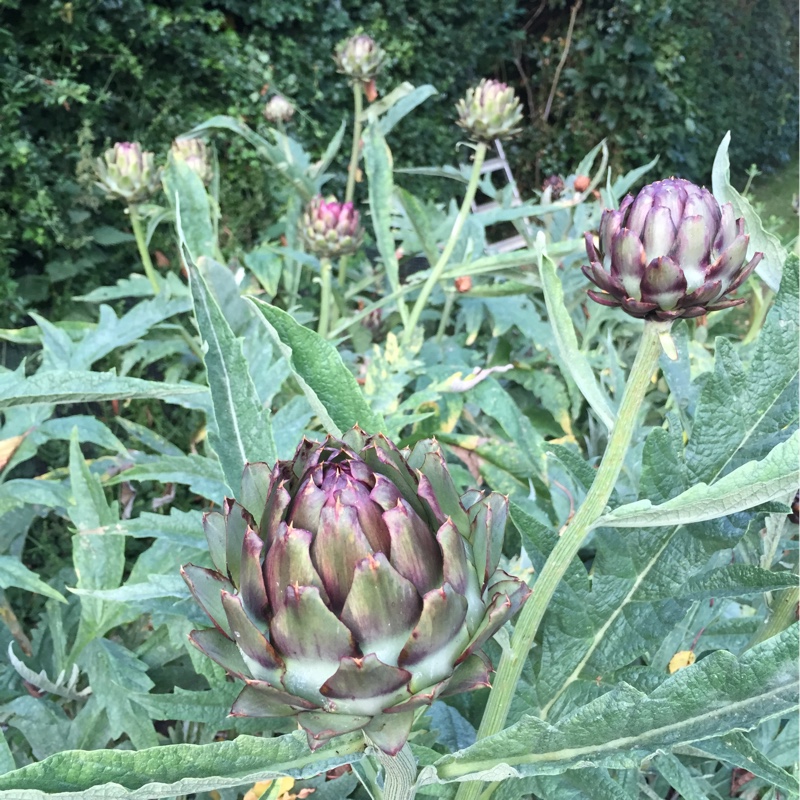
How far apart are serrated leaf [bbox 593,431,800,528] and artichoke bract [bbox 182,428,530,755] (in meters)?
0.07

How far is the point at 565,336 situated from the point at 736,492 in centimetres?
13

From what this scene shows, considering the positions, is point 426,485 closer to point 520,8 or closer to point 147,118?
point 147,118

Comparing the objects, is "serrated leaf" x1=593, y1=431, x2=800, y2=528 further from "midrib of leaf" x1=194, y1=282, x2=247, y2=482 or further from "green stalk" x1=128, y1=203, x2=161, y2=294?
"green stalk" x1=128, y1=203, x2=161, y2=294

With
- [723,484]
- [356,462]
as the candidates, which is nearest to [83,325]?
[356,462]

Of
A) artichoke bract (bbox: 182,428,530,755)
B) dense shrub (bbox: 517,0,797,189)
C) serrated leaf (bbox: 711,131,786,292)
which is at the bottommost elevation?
dense shrub (bbox: 517,0,797,189)

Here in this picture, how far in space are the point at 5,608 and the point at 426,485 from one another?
52 cm

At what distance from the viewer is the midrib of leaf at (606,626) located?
0.43 meters

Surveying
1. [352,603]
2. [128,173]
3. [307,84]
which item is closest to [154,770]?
[352,603]

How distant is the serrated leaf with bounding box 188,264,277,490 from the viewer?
0.44 meters

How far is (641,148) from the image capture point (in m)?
3.19

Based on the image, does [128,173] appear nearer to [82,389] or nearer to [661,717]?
[82,389]

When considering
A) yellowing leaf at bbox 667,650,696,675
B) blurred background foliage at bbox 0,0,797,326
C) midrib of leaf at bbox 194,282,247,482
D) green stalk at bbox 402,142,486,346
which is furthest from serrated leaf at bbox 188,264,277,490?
blurred background foliage at bbox 0,0,797,326

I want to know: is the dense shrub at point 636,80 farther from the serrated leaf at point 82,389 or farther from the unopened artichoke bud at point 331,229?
the serrated leaf at point 82,389

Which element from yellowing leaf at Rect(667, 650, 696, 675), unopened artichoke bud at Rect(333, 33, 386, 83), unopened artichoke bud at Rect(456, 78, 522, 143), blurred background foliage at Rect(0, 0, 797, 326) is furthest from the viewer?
blurred background foliage at Rect(0, 0, 797, 326)
